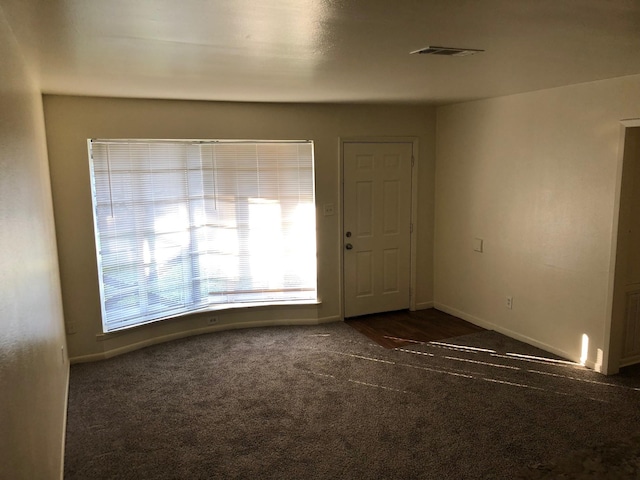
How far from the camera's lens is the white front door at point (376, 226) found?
535cm

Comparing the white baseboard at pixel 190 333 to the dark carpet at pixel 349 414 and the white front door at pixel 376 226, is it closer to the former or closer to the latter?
the dark carpet at pixel 349 414

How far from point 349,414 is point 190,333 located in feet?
7.19

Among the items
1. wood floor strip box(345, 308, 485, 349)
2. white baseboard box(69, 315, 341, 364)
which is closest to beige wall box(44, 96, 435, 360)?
white baseboard box(69, 315, 341, 364)

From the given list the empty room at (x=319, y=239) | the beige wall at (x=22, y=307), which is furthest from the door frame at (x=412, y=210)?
the beige wall at (x=22, y=307)

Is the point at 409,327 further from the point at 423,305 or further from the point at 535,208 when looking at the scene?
the point at 535,208

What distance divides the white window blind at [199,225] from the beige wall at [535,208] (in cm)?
163

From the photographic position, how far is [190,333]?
494 cm

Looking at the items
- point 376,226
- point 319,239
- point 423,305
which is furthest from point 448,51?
point 423,305

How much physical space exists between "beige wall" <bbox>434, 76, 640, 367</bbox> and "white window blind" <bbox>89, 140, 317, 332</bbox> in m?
1.63

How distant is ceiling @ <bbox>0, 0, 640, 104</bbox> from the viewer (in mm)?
1829

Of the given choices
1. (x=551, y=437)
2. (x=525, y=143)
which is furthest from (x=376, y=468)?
(x=525, y=143)

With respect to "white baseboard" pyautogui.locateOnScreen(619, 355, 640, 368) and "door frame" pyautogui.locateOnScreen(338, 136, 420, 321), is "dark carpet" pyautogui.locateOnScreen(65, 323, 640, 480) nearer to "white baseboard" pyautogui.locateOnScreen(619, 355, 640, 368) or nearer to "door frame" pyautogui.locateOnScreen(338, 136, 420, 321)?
"white baseboard" pyautogui.locateOnScreen(619, 355, 640, 368)

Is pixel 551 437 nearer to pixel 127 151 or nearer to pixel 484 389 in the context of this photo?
pixel 484 389

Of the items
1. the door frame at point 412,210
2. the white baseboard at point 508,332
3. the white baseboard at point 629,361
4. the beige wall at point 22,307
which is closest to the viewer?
the beige wall at point 22,307
